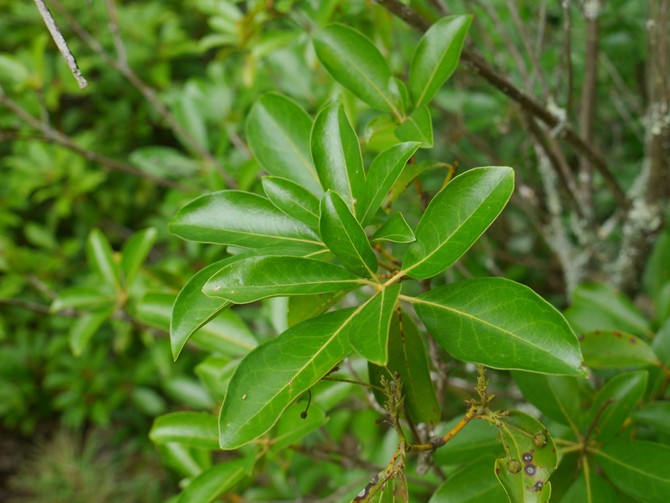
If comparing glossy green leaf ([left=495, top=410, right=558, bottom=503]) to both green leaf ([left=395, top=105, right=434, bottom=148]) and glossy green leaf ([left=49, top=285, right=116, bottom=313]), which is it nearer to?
green leaf ([left=395, top=105, right=434, bottom=148])

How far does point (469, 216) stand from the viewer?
1.94 feet

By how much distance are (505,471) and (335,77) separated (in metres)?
0.53

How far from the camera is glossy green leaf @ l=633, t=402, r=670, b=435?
77 cm

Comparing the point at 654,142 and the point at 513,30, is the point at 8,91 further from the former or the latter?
the point at 654,142

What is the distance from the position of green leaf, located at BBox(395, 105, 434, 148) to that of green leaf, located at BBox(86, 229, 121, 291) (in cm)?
91

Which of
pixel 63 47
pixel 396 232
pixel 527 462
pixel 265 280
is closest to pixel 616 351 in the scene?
pixel 527 462

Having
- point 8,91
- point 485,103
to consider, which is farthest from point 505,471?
point 8,91

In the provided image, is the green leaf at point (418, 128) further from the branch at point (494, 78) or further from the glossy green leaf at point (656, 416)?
the glossy green leaf at point (656, 416)

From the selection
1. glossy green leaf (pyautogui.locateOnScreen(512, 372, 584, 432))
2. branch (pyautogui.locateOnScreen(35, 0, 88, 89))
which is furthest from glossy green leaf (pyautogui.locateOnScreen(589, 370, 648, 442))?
branch (pyautogui.locateOnScreen(35, 0, 88, 89))

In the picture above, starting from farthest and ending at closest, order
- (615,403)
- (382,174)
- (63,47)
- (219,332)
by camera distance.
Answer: (219,332) → (615,403) → (382,174) → (63,47)

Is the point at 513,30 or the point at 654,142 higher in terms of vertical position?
the point at 513,30

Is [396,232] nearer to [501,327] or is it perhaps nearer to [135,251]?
[501,327]

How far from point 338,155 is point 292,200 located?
0.08 metres

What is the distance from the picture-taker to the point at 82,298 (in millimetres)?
1387
